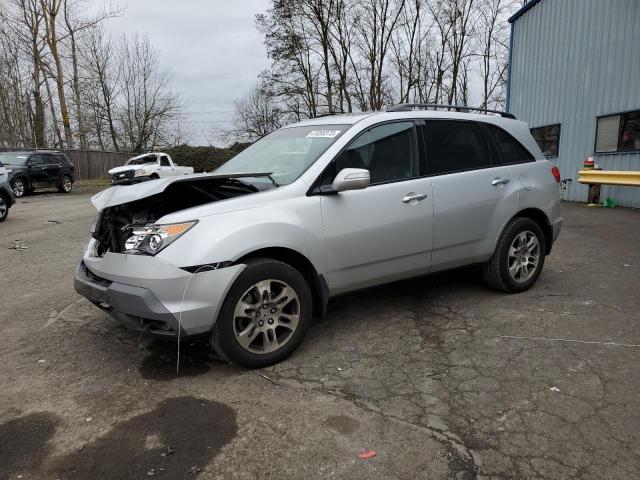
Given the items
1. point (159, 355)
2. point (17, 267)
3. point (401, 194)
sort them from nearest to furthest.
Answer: point (159, 355) < point (401, 194) < point (17, 267)

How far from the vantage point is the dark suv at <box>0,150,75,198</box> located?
18.3 meters

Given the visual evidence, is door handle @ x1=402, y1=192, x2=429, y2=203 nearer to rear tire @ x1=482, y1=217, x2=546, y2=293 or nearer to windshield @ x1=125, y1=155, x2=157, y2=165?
rear tire @ x1=482, y1=217, x2=546, y2=293

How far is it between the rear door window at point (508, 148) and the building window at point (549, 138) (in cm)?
1063

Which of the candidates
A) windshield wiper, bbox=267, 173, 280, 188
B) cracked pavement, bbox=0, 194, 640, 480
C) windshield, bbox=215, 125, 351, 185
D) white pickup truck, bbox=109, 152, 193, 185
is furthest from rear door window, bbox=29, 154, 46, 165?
windshield wiper, bbox=267, 173, 280, 188

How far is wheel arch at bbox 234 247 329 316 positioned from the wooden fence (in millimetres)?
28058

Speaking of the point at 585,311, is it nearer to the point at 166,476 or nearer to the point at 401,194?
the point at 401,194

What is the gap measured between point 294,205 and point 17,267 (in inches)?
208

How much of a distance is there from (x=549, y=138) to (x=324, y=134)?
43.2 ft

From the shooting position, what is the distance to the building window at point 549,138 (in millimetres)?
14352

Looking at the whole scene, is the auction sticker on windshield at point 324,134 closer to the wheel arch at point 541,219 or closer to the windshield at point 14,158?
the wheel arch at point 541,219

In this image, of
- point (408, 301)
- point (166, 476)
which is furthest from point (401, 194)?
point (166, 476)

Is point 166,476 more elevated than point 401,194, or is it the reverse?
point 401,194

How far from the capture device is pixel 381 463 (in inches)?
91.7

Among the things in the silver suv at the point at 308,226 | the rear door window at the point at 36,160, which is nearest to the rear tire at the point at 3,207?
the rear door window at the point at 36,160
